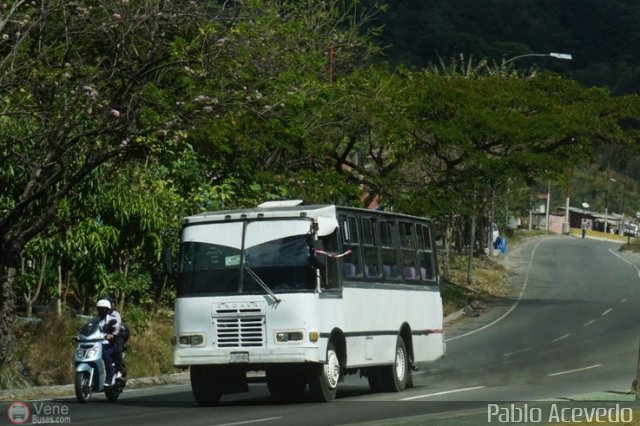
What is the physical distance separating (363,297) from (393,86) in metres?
23.1

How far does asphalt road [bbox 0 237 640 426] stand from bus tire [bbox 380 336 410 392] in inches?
16.1

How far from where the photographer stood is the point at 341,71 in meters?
48.2

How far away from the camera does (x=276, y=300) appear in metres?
20.0

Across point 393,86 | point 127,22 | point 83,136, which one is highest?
point 393,86

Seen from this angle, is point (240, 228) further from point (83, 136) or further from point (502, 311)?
point (502, 311)

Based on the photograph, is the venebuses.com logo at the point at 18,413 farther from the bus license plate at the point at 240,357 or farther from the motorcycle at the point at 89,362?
the bus license plate at the point at 240,357

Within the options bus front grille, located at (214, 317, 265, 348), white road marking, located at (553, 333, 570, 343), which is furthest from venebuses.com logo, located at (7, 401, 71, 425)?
white road marking, located at (553, 333, 570, 343)

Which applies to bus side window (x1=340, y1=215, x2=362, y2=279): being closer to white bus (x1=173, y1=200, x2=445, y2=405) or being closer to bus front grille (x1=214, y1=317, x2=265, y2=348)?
white bus (x1=173, y1=200, x2=445, y2=405)

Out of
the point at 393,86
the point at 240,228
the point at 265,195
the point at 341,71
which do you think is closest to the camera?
the point at 240,228

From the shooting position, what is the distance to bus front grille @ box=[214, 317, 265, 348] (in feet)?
65.6

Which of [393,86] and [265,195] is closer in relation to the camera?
[265,195]

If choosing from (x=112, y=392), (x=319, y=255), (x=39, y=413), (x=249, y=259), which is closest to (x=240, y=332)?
(x=249, y=259)

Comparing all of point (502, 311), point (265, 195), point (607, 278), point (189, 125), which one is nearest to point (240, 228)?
point (189, 125)

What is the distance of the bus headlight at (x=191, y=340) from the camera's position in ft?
66.5
